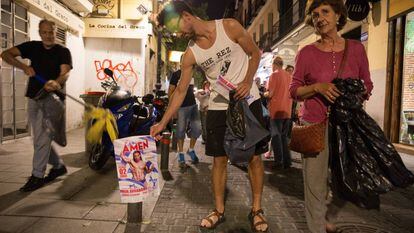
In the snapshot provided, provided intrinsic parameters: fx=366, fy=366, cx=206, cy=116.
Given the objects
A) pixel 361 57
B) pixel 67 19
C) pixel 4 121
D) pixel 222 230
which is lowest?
pixel 222 230

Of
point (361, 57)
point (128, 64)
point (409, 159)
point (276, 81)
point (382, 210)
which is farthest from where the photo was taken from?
point (128, 64)

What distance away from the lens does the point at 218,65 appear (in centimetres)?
358

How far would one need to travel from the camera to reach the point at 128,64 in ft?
51.0

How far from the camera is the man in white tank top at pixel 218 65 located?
3.52 meters

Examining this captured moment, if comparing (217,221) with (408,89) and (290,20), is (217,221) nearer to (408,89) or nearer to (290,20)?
(408,89)

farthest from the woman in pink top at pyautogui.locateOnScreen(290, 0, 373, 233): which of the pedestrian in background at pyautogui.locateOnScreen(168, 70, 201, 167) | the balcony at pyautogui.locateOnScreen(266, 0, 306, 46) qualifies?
the balcony at pyautogui.locateOnScreen(266, 0, 306, 46)

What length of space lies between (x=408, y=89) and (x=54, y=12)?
9948mm

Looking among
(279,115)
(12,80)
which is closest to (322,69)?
(279,115)

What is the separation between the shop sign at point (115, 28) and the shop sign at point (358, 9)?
798 centimetres

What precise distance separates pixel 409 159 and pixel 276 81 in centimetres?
390

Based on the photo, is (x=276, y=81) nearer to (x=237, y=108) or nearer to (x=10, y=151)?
(x=237, y=108)

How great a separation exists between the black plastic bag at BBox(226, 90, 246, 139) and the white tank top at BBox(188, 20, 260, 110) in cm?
26

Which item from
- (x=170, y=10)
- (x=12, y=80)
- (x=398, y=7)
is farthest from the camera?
(x=398, y=7)

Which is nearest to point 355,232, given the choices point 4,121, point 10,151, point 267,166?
point 267,166
